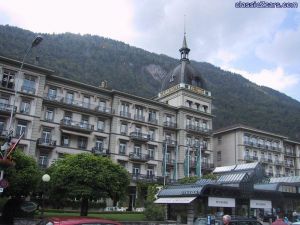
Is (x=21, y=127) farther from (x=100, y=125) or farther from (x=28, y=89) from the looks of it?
(x=100, y=125)

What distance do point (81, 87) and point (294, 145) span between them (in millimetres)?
54083

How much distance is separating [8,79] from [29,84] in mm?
2745

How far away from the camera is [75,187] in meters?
33.7

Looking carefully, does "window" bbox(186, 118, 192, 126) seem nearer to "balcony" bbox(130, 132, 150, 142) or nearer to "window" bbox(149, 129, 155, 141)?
"window" bbox(149, 129, 155, 141)

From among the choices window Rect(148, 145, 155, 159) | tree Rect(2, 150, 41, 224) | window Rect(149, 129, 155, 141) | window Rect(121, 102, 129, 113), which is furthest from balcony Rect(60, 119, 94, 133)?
tree Rect(2, 150, 41, 224)

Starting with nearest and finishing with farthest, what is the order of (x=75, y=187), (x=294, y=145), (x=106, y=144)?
(x=75, y=187) → (x=106, y=144) → (x=294, y=145)

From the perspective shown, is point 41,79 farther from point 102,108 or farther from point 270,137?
point 270,137

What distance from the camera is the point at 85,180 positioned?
33.9m

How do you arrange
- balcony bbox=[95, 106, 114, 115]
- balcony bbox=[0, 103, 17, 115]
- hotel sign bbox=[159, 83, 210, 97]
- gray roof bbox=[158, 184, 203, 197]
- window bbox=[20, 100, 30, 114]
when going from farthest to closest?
hotel sign bbox=[159, 83, 210, 97]
balcony bbox=[95, 106, 114, 115]
window bbox=[20, 100, 30, 114]
balcony bbox=[0, 103, 17, 115]
gray roof bbox=[158, 184, 203, 197]

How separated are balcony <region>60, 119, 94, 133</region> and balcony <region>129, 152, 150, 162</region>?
7.65 meters

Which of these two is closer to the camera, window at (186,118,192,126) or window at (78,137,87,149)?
window at (78,137,87,149)

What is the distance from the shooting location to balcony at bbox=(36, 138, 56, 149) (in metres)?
50.4

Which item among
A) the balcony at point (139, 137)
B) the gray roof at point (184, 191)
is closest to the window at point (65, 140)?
the balcony at point (139, 137)

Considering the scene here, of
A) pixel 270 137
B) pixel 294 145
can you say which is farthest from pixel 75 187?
pixel 294 145
